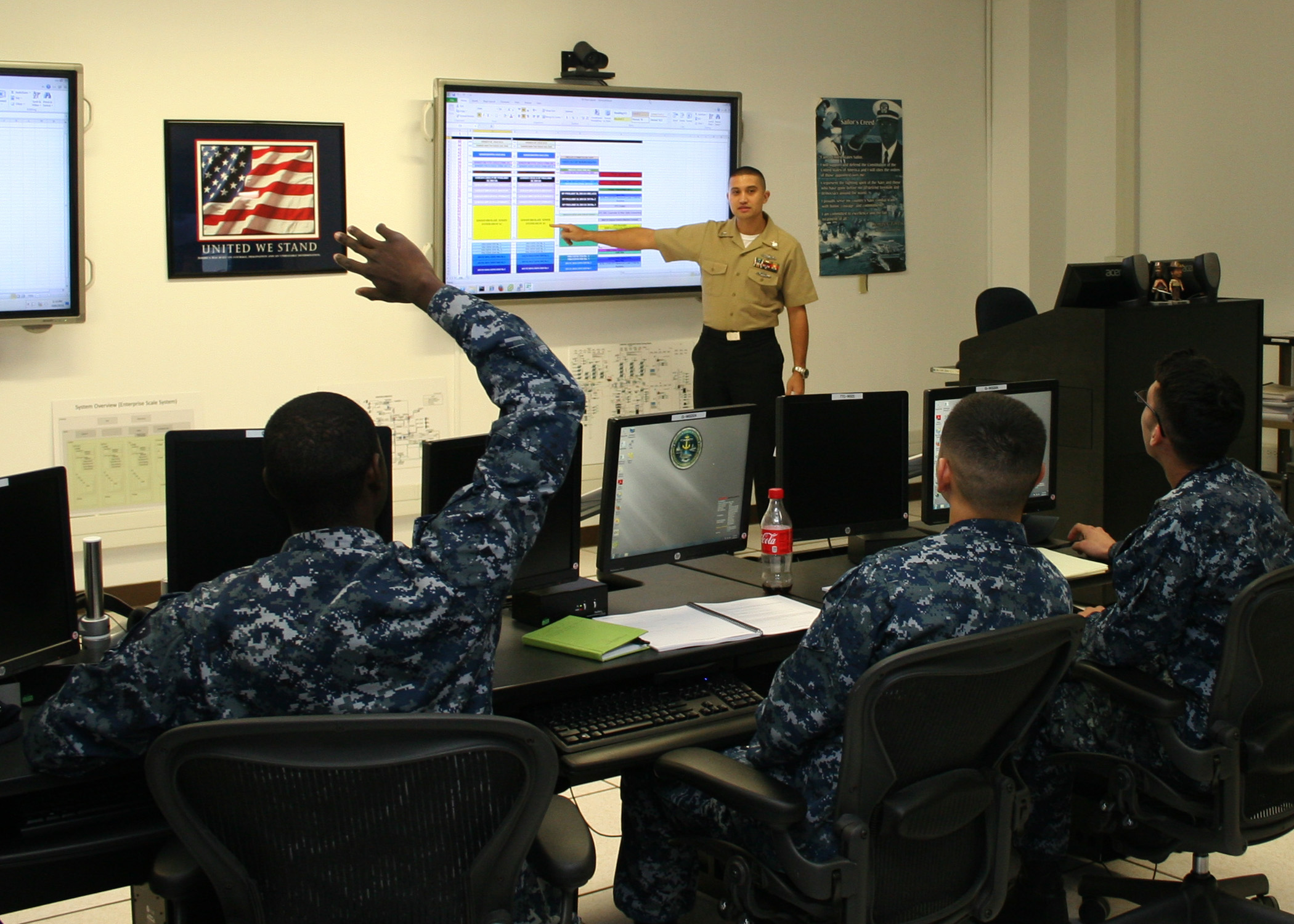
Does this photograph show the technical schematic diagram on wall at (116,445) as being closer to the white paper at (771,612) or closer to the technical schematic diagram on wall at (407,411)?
the technical schematic diagram on wall at (407,411)

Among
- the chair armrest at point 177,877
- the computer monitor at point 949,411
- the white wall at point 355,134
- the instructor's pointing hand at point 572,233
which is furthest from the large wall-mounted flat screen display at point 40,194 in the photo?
the chair armrest at point 177,877

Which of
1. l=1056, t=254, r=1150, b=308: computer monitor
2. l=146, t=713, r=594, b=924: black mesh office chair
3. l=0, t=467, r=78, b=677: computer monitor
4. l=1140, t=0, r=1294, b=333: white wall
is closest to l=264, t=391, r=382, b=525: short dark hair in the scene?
l=146, t=713, r=594, b=924: black mesh office chair

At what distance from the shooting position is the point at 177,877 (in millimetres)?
1528

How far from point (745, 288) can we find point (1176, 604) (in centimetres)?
325

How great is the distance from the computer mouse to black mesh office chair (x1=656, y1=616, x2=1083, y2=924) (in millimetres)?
1031

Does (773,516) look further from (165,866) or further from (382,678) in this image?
(165,866)

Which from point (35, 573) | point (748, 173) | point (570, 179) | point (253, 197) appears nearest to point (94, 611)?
point (35, 573)

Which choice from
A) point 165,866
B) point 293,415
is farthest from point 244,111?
point 165,866

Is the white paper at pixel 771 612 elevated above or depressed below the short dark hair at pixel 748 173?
below

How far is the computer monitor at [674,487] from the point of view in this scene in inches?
103

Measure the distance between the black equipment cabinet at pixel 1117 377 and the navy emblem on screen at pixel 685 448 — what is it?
160 cm

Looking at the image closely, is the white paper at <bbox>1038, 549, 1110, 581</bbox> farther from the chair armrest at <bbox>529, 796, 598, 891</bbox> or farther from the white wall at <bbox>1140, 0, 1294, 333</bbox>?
the white wall at <bbox>1140, 0, 1294, 333</bbox>

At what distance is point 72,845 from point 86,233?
10.1ft

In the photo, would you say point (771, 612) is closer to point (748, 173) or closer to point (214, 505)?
point (214, 505)
